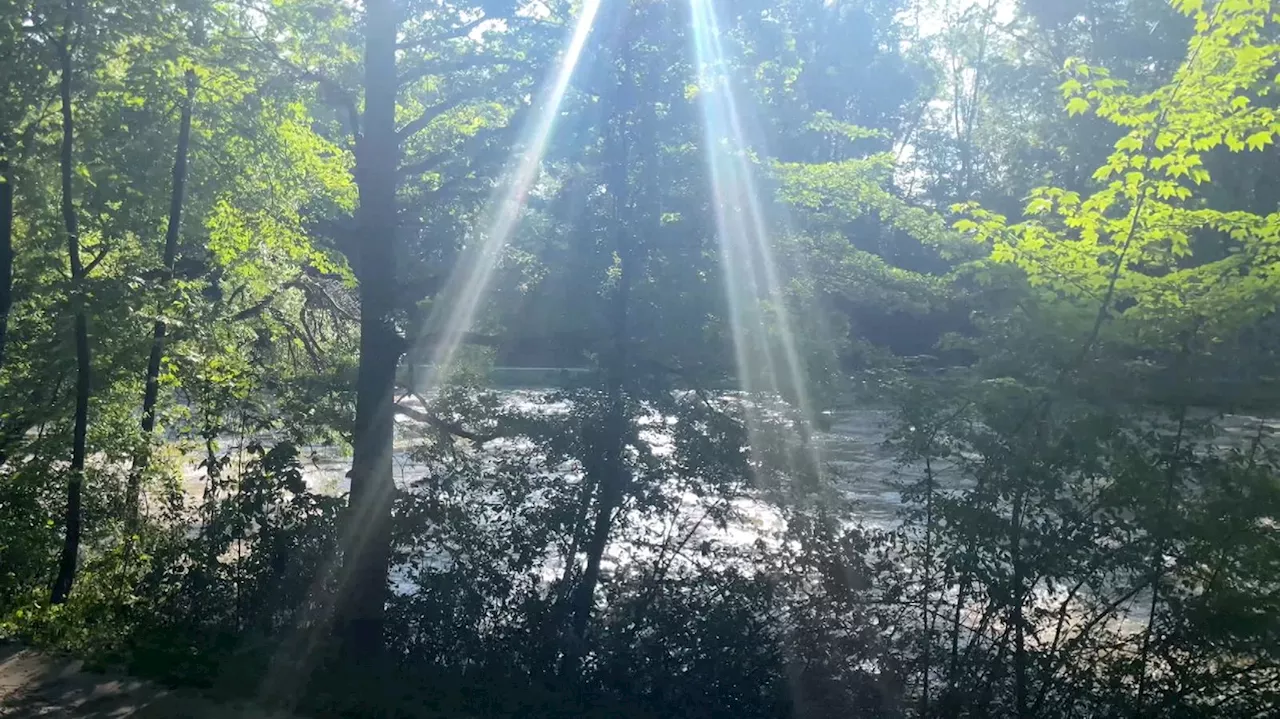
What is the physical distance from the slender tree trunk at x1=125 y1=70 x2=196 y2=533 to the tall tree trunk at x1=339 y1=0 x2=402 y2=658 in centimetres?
201

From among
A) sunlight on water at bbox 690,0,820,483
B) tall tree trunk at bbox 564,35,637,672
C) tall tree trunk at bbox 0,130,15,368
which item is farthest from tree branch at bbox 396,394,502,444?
tall tree trunk at bbox 0,130,15,368

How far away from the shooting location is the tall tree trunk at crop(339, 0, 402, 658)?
25.5ft

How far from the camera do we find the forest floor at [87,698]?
21.4 ft

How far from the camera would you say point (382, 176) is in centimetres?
892

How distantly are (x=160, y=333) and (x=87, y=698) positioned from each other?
3885mm

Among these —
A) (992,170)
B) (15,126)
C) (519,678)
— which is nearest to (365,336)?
(519,678)

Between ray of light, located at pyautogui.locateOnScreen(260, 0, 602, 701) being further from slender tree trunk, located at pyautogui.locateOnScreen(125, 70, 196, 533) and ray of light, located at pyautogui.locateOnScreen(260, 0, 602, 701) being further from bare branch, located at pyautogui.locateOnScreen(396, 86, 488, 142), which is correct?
slender tree trunk, located at pyautogui.locateOnScreen(125, 70, 196, 533)

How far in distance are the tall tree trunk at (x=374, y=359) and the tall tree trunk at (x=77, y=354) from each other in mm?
2351

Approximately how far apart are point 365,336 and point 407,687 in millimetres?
2940

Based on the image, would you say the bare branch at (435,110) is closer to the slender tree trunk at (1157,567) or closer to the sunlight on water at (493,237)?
the sunlight on water at (493,237)

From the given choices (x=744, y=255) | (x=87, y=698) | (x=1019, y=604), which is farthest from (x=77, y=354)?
(x=1019, y=604)

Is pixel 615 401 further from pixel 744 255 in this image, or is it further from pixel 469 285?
pixel 469 285

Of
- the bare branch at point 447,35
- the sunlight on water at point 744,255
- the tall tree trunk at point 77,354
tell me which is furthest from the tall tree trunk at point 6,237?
the sunlight on water at point 744,255

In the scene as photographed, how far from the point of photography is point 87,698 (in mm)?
6781
